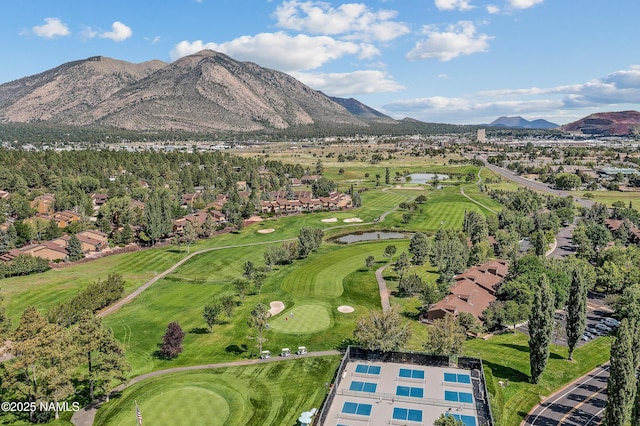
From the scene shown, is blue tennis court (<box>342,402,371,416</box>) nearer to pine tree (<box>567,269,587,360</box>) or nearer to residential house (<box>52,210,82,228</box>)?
pine tree (<box>567,269,587,360</box>)

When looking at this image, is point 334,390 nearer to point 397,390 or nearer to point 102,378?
point 397,390

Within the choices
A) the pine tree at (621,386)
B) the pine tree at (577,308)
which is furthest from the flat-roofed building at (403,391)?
the pine tree at (577,308)

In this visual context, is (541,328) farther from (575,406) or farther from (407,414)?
(407,414)

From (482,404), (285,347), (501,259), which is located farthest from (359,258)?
(482,404)

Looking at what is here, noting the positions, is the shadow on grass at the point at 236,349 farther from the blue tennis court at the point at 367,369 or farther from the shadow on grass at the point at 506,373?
the shadow on grass at the point at 506,373

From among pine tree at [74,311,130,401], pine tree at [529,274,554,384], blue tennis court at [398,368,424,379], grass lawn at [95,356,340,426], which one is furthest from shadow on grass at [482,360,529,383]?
pine tree at [74,311,130,401]

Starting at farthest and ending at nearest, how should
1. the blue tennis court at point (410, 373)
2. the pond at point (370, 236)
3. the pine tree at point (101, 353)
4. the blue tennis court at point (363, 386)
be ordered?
the pond at point (370, 236) < the pine tree at point (101, 353) < the blue tennis court at point (410, 373) < the blue tennis court at point (363, 386)
